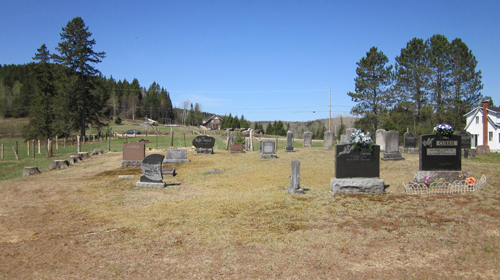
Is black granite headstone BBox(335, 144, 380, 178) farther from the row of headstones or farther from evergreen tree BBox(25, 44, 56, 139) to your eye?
evergreen tree BBox(25, 44, 56, 139)

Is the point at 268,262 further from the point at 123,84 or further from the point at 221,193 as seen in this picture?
the point at 123,84

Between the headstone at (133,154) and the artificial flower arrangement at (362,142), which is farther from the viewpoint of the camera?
the headstone at (133,154)

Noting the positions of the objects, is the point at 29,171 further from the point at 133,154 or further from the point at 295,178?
the point at 295,178

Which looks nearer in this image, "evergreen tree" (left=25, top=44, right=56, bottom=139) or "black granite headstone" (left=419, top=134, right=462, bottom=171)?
"black granite headstone" (left=419, top=134, right=462, bottom=171)

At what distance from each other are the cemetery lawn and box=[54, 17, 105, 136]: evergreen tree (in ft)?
121

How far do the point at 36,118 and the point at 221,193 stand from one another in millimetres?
45408

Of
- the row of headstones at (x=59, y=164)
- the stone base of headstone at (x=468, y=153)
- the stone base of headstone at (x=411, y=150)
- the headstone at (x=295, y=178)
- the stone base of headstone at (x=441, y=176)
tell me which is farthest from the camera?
the stone base of headstone at (x=411, y=150)

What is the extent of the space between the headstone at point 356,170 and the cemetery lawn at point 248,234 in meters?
0.44

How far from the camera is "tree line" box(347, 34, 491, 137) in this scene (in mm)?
39531

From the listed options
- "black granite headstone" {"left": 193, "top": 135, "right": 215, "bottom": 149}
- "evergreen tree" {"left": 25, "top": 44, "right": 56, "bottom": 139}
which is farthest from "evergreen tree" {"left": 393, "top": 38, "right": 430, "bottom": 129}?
"evergreen tree" {"left": 25, "top": 44, "right": 56, "bottom": 139}

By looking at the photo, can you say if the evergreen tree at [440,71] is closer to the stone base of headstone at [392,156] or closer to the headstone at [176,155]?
the stone base of headstone at [392,156]

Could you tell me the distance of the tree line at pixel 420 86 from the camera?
3953 cm

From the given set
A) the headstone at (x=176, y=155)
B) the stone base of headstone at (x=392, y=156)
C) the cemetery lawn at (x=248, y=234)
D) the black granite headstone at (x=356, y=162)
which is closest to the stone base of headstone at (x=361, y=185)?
the black granite headstone at (x=356, y=162)

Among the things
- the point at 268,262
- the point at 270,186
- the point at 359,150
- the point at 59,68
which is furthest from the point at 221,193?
the point at 59,68
